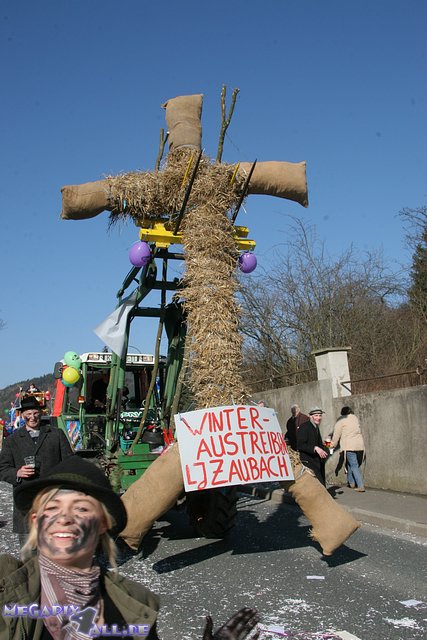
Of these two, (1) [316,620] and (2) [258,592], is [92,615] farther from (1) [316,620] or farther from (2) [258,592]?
(2) [258,592]

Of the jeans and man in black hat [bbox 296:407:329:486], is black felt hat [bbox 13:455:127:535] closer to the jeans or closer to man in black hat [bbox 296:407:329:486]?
man in black hat [bbox 296:407:329:486]

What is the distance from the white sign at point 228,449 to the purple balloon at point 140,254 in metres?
2.37

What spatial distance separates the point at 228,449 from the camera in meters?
6.37

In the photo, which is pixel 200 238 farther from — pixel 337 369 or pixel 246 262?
pixel 337 369

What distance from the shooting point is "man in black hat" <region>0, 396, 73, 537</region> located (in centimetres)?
581

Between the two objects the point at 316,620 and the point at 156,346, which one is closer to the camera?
the point at 316,620

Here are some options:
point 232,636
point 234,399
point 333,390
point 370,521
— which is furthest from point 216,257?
point 333,390

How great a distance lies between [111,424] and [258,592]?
4102mm

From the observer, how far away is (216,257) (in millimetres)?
7238

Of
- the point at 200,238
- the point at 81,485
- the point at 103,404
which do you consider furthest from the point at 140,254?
the point at 81,485

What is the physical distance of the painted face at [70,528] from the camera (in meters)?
1.92

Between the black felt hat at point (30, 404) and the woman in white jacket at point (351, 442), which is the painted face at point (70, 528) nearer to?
the black felt hat at point (30, 404)

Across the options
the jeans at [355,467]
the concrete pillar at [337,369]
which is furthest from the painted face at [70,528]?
the concrete pillar at [337,369]

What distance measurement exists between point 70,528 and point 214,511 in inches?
244
